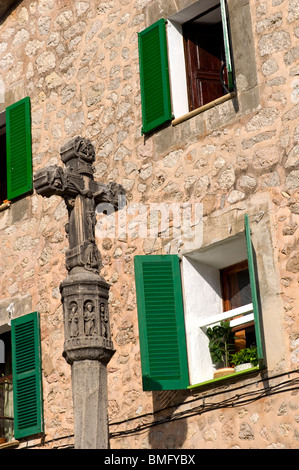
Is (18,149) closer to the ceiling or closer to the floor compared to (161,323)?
closer to the ceiling

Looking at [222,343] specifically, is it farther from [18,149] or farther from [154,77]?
[18,149]

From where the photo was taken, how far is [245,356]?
1101 centimetres

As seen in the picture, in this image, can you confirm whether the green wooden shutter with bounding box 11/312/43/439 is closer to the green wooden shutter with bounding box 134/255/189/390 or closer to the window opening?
the green wooden shutter with bounding box 134/255/189/390

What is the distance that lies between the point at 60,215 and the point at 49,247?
40cm

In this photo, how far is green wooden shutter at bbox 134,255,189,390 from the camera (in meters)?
11.3

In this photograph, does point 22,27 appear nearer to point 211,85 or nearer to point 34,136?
point 34,136

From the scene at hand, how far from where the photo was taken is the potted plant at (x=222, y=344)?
1139cm

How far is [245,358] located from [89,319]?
85.1 inches

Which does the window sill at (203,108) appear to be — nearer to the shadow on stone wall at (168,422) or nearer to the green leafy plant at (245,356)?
the green leafy plant at (245,356)

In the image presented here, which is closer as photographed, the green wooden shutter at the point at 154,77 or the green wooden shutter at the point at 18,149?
the green wooden shutter at the point at 154,77

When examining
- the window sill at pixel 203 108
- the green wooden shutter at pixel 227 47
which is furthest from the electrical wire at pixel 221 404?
the green wooden shutter at pixel 227 47

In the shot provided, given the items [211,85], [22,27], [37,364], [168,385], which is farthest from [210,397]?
[22,27]

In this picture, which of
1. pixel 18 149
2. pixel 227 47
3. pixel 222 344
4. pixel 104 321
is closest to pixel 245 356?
pixel 222 344

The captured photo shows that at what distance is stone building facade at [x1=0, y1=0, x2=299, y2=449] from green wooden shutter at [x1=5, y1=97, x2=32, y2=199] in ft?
0.42
